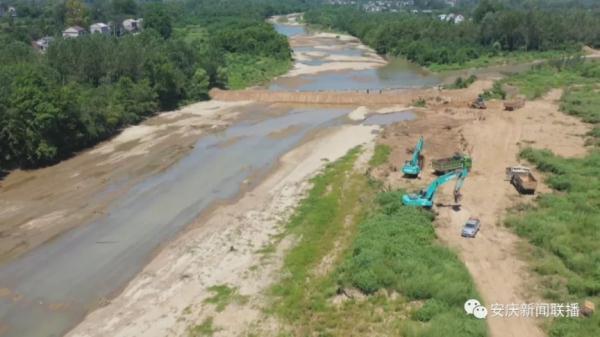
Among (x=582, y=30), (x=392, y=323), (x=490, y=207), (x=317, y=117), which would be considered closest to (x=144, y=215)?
(x=392, y=323)

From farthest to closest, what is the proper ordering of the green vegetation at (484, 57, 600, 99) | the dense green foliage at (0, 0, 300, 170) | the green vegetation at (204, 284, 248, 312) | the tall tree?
the tall tree, the green vegetation at (484, 57, 600, 99), the dense green foliage at (0, 0, 300, 170), the green vegetation at (204, 284, 248, 312)

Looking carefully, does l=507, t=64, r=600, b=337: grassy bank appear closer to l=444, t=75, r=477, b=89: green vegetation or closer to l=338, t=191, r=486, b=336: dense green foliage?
l=338, t=191, r=486, b=336: dense green foliage

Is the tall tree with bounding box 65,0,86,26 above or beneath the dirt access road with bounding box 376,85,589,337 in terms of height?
above

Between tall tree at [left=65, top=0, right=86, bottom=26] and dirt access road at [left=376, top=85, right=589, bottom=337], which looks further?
tall tree at [left=65, top=0, right=86, bottom=26]

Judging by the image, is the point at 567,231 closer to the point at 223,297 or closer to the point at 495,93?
the point at 223,297

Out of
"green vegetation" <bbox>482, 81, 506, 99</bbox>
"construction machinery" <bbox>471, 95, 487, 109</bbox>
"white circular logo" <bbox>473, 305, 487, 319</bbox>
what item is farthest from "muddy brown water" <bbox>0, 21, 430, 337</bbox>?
"green vegetation" <bbox>482, 81, 506, 99</bbox>

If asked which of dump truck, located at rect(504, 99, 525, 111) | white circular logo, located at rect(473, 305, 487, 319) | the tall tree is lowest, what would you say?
dump truck, located at rect(504, 99, 525, 111)
